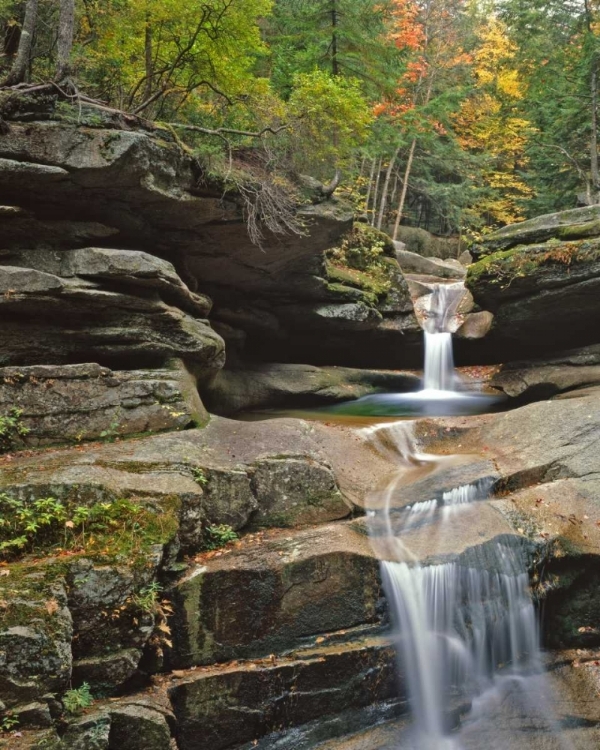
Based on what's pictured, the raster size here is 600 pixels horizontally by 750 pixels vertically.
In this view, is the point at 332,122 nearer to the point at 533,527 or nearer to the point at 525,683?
the point at 533,527

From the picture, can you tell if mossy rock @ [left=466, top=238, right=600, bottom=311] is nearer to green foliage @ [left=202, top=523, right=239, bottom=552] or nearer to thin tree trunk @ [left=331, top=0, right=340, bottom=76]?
thin tree trunk @ [left=331, top=0, right=340, bottom=76]

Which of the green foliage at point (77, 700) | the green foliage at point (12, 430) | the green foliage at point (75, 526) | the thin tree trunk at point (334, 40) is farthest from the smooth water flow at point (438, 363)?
the green foliage at point (77, 700)

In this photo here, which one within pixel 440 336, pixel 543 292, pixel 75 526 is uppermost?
pixel 543 292

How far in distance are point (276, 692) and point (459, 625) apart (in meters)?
2.36

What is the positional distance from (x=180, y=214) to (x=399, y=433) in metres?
5.48

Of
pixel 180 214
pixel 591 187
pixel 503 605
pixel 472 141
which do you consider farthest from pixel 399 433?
pixel 472 141

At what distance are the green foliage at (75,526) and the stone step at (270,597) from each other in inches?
27.8

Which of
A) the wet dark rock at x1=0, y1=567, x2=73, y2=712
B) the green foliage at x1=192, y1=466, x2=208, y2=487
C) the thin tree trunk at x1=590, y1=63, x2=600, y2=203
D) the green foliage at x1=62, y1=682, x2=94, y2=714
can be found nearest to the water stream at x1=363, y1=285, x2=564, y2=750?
the green foliage at x1=192, y1=466, x2=208, y2=487

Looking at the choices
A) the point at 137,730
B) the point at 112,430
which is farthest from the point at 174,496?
the point at 137,730

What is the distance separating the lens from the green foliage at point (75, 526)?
5641 mm

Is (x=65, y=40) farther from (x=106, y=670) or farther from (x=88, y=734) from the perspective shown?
(x=88, y=734)

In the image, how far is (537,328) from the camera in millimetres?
13680

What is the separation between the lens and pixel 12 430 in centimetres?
766

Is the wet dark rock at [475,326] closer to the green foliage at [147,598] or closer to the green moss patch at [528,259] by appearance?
the green moss patch at [528,259]
